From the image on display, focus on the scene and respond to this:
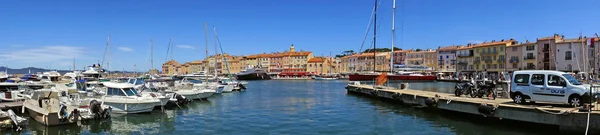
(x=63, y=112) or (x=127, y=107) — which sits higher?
(x=63, y=112)

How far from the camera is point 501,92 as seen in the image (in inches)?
1003

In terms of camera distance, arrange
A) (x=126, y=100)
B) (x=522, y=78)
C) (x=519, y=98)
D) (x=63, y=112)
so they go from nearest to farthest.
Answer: (x=522, y=78)
(x=519, y=98)
(x=63, y=112)
(x=126, y=100)

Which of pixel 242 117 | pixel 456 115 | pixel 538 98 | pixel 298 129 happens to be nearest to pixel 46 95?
pixel 242 117

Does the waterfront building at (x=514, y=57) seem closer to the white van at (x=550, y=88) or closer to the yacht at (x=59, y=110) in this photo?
the white van at (x=550, y=88)

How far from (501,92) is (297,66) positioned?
512 feet

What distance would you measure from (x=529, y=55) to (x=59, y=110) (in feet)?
325

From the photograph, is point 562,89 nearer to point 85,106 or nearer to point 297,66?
point 85,106

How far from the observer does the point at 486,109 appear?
20578 mm

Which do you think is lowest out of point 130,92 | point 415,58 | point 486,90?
point 130,92

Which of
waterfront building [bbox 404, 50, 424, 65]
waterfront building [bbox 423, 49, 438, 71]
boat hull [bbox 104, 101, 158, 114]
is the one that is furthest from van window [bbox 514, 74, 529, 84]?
waterfront building [bbox 404, 50, 424, 65]

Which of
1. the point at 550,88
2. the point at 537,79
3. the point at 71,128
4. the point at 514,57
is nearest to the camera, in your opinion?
the point at 550,88

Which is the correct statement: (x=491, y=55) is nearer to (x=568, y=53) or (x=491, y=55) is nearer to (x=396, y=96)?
(x=568, y=53)

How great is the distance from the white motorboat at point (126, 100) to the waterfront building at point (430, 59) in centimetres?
11730

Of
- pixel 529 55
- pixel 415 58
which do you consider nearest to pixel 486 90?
pixel 529 55
